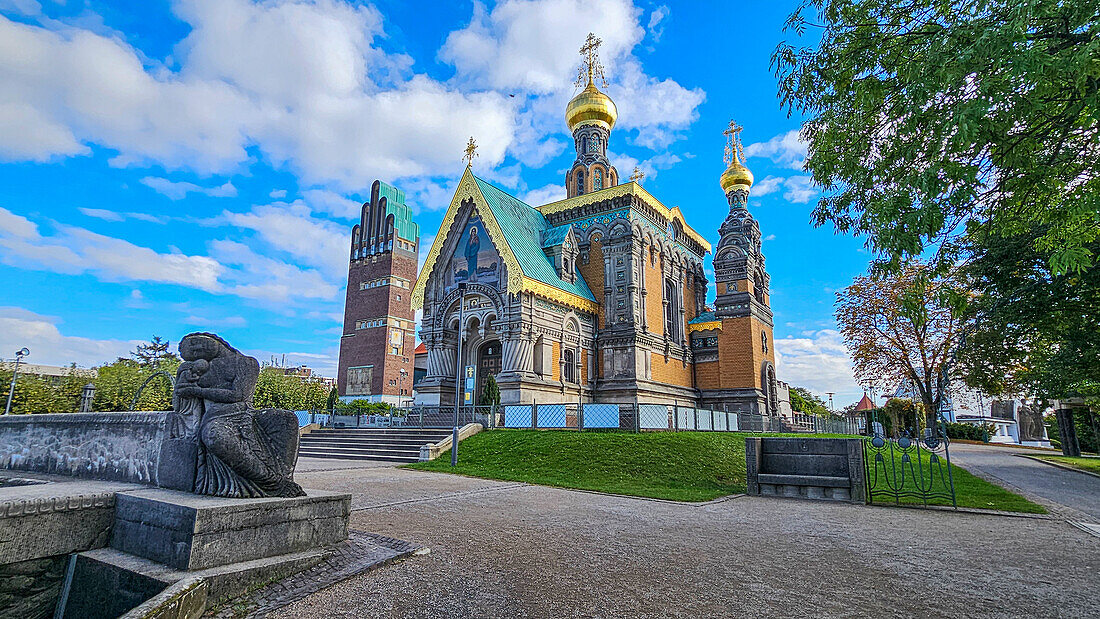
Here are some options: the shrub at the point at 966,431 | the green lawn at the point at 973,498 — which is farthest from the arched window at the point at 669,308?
the shrub at the point at 966,431

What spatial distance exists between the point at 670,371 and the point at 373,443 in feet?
53.9

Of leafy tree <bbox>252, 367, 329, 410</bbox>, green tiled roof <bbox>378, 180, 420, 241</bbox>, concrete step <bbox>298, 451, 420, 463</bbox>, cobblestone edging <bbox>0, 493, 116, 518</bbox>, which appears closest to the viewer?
cobblestone edging <bbox>0, 493, 116, 518</bbox>

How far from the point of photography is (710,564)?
17.6 ft

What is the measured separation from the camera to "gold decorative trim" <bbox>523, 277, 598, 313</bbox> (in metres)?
24.6

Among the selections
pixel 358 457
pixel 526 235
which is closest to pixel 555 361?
pixel 526 235

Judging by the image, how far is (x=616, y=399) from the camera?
2680 cm

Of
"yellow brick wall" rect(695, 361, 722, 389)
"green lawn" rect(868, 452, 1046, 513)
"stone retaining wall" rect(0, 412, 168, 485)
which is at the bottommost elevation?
"green lawn" rect(868, 452, 1046, 513)

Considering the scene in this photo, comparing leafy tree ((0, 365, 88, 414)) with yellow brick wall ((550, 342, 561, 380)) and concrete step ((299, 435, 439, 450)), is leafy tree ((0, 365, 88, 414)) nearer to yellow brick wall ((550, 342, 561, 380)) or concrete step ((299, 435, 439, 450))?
concrete step ((299, 435, 439, 450))

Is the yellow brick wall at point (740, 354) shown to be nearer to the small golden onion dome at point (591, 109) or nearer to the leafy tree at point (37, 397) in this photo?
the small golden onion dome at point (591, 109)

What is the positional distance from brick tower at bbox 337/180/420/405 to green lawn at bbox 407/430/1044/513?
3980 cm

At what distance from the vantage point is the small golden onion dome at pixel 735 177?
38938mm

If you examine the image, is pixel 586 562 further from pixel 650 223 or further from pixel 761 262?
pixel 761 262

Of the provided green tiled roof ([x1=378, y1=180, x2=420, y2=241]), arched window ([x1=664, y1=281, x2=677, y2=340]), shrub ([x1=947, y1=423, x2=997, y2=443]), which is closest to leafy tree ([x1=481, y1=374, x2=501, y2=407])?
arched window ([x1=664, y1=281, x2=677, y2=340])

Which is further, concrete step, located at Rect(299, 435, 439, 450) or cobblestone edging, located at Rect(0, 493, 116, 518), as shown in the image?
concrete step, located at Rect(299, 435, 439, 450)
